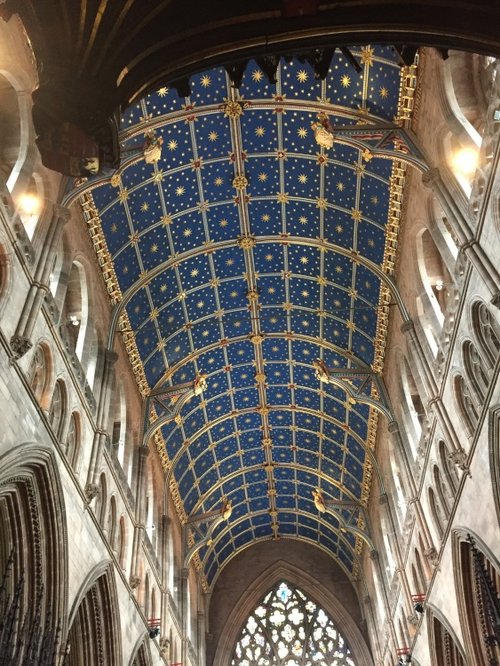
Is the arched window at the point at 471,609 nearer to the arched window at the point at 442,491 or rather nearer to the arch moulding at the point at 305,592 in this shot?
the arched window at the point at 442,491

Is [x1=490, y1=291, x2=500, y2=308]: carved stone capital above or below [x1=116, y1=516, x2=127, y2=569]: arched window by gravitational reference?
above

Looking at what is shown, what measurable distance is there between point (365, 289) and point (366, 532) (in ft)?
41.3

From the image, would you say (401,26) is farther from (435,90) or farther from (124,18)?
(435,90)

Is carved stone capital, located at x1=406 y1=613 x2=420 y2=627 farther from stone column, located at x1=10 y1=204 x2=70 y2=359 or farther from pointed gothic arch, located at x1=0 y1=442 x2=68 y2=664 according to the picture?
stone column, located at x1=10 y1=204 x2=70 y2=359

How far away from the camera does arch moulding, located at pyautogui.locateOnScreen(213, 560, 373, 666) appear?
1246 inches

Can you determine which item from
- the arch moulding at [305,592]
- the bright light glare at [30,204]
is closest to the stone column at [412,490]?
the bright light glare at [30,204]

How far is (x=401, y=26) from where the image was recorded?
206 inches

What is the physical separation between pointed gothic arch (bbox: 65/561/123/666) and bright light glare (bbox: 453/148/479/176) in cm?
1185

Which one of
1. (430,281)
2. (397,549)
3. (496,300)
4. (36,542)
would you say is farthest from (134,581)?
(496,300)

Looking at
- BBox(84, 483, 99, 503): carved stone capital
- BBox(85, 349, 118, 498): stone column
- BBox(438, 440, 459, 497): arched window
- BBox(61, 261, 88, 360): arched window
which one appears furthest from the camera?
BBox(61, 261, 88, 360): arched window

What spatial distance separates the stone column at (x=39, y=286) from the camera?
11.1 m

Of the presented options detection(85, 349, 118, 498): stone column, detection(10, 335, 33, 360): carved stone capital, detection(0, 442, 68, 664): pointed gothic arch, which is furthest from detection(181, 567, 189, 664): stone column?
detection(10, 335, 33, 360): carved stone capital

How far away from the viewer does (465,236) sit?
12789mm

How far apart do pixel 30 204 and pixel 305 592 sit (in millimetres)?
27225
